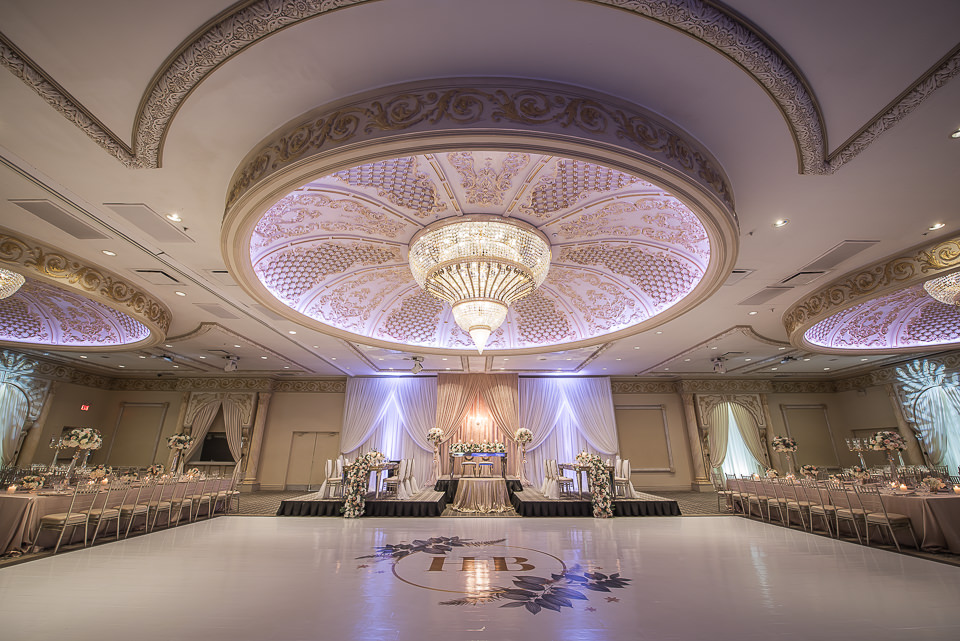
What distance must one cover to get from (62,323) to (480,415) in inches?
410

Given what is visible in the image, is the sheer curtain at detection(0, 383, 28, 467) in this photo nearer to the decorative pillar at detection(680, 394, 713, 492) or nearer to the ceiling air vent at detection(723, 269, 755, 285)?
the ceiling air vent at detection(723, 269, 755, 285)

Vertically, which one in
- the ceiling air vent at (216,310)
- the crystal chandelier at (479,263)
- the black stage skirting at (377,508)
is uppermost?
the ceiling air vent at (216,310)

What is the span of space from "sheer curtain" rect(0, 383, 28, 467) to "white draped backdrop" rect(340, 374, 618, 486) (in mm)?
8159

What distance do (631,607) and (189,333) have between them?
9.65 metres

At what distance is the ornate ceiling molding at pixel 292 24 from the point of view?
2.40 m

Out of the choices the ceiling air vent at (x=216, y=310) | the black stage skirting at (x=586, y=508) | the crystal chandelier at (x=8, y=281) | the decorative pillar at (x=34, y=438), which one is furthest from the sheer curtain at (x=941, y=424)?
the decorative pillar at (x=34, y=438)

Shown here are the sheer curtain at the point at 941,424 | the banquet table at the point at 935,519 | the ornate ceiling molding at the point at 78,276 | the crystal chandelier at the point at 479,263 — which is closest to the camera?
the banquet table at the point at 935,519

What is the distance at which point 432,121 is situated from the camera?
300 cm

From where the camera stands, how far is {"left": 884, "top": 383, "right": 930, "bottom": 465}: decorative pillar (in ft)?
35.2

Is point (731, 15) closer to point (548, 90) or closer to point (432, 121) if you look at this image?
point (548, 90)

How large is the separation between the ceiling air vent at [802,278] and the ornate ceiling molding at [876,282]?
451mm

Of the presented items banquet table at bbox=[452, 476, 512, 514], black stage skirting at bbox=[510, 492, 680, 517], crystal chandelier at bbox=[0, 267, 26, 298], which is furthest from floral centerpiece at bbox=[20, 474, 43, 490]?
black stage skirting at bbox=[510, 492, 680, 517]

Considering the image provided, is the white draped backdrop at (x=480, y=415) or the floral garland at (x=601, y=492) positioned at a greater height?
the white draped backdrop at (x=480, y=415)

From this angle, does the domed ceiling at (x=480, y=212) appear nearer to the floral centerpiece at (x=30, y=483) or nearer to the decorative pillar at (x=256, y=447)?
the floral centerpiece at (x=30, y=483)
